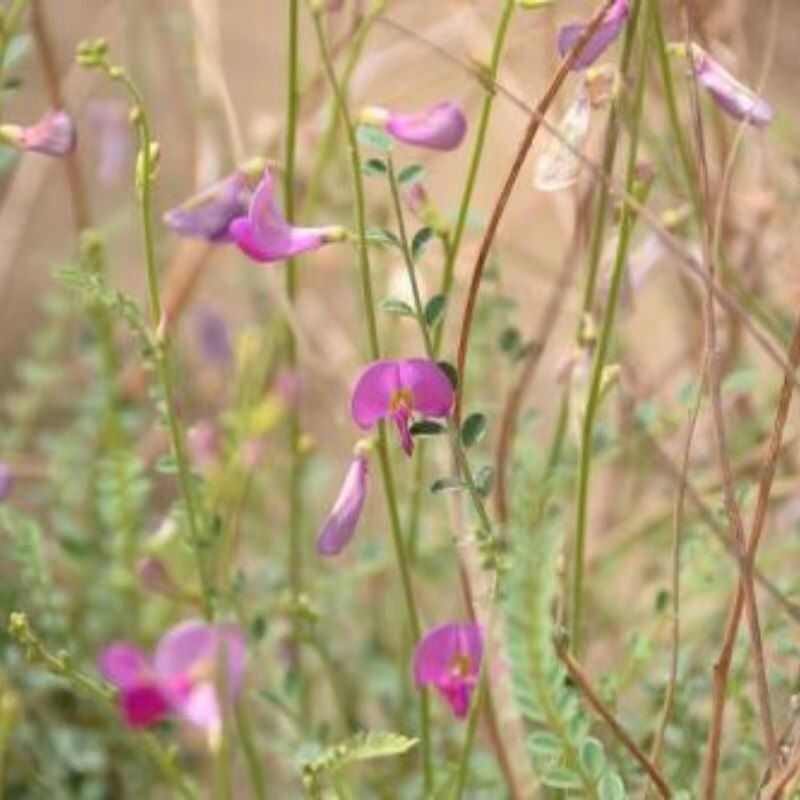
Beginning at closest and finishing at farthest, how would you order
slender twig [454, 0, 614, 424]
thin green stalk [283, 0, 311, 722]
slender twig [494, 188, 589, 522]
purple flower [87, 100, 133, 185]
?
slender twig [454, 0, 614, 424], thin green stalk [283, 0, 311, 722], slender twig [494, 188, 589, 522], purple flower [87, 100, 133, 185]

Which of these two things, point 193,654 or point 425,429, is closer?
point 425,429

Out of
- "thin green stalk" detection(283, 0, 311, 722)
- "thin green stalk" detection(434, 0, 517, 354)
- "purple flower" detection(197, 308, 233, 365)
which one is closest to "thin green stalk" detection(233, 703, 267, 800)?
"thin green stalk" detection(283, 0, 311, 722)

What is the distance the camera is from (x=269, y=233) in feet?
2.60

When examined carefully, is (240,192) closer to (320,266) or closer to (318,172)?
(318,172)

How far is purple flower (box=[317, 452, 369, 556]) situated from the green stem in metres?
0.09

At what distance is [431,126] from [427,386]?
0.15m

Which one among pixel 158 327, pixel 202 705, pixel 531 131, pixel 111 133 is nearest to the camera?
pixel 531 131

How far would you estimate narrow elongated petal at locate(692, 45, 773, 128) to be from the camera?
2.61ft

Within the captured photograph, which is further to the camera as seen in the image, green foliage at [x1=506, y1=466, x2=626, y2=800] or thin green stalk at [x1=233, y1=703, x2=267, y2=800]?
thin green stalk at [x1=233, y1=703, x2=267, y2=800]

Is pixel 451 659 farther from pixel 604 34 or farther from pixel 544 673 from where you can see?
pixel 604 34

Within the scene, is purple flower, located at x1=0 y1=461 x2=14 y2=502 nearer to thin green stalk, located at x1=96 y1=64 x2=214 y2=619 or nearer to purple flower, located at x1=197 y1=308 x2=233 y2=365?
thin green stalk, located at x1=96 y1=64 x2=214 y2=619

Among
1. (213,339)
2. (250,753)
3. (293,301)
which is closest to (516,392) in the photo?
(293,301)

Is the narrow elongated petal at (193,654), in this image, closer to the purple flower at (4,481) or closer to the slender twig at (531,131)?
the purple flower at (4,481)

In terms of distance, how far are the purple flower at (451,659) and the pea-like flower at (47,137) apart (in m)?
0.26
